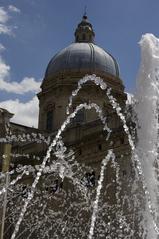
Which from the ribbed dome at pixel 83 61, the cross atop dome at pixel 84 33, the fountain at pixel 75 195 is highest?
the cross atop dome at pixel 84 33

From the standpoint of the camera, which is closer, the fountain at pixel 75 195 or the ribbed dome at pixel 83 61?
the fountain at pixel 75 195

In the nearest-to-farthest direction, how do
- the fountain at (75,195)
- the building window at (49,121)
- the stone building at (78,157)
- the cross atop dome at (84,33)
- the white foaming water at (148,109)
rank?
the white foaming water at (148,109) → the fountain at (75,195) → the stone building at (78,157) → the building window at (49,121) → the cross atop dome at (84,33)

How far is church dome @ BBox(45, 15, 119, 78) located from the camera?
121 feet

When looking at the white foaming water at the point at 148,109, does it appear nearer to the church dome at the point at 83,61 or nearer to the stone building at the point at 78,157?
the stone building at the point at 78,157

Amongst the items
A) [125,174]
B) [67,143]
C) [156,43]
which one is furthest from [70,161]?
[156,43]

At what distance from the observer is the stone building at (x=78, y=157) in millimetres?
23812

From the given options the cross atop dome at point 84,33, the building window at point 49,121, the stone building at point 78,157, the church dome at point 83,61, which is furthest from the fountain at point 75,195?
the cross atop dome at point 84,33

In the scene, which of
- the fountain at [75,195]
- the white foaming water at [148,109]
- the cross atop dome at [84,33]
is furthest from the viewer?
the cross atop dome at [84,33]

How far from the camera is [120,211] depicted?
22.6m

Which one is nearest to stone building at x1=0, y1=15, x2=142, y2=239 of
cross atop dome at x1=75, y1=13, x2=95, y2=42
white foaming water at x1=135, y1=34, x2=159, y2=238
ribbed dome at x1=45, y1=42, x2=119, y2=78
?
ribbed dome at x1=45, y1=42, x2=119, y2=78

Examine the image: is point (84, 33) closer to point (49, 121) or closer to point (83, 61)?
point (83, 61)

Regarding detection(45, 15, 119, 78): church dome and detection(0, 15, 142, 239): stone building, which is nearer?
detection(0, 15, 142, 239): stone building

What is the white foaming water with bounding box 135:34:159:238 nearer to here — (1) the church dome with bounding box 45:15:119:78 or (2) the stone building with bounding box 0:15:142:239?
(2) the stone building with bounding box 0:15:142:239

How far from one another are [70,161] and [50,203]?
276cm
